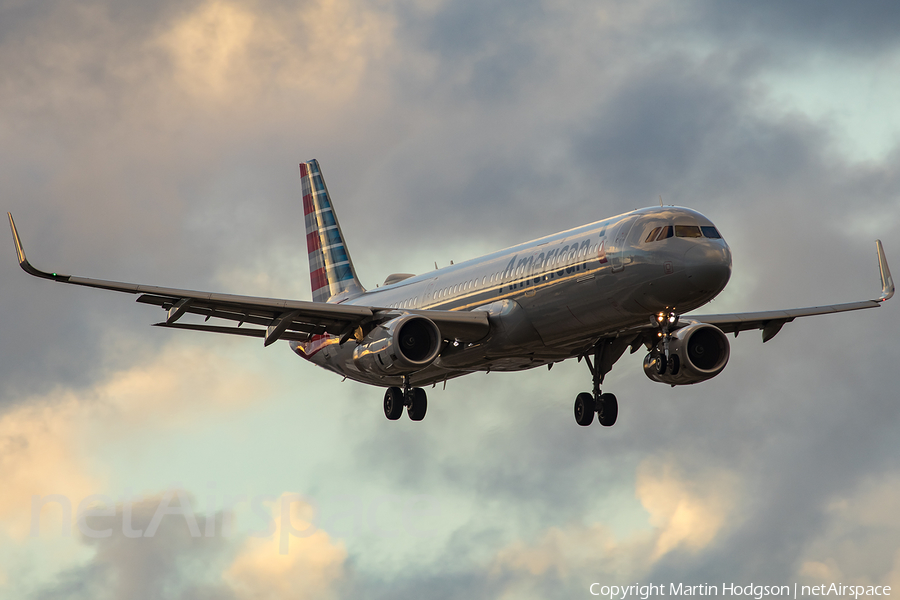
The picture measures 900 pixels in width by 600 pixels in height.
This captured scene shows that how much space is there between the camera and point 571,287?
123 ft

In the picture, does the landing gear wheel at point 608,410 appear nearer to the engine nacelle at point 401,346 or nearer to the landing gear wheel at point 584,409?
the landing gear wheel at point 584,409

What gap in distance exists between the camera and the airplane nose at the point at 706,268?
114 ft

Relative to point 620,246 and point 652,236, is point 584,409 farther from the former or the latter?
point 652,236

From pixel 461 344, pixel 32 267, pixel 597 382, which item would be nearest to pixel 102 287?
pixel 32 267

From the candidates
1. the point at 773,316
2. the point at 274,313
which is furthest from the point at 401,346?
the point at 773,316

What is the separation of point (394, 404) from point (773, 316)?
15726mm

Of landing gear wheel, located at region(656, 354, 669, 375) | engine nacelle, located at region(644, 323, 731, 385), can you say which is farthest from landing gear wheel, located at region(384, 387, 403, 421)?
landing gear wheel, located at region(656, 354, 669, 375)

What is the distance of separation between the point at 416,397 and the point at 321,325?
197 inches

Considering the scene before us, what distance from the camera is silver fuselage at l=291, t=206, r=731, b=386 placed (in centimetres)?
3512

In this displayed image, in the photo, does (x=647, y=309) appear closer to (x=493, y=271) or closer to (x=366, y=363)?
(x=493, y=271)

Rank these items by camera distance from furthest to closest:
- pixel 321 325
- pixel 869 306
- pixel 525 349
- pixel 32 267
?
pixel 869 306 → pixel 321 325 → pixel 525 349 → pixel 32 267

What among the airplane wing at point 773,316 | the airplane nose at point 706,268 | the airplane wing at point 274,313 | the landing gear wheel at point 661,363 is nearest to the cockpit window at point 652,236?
the airplane nose at point 706,268

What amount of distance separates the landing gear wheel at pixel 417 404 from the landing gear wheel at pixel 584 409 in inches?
240

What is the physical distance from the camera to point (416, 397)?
46.2 meters
